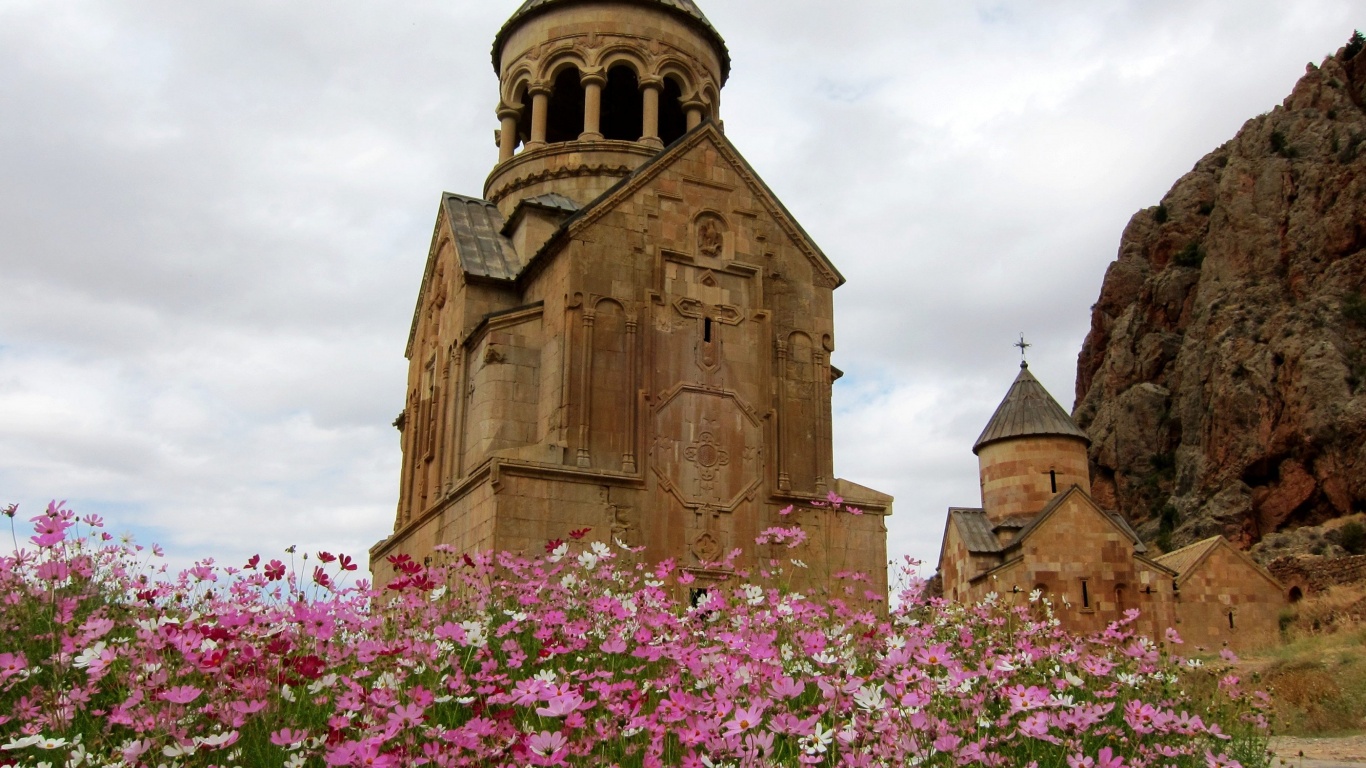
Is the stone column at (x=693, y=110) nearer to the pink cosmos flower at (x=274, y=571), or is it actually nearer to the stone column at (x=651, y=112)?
the stone column at (x=651, y=112)

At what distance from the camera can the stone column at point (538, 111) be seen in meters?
15.5

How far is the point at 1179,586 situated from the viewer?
20.7 meters

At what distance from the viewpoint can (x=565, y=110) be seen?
17625 mm

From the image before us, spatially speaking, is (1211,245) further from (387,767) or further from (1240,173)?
(387,767)

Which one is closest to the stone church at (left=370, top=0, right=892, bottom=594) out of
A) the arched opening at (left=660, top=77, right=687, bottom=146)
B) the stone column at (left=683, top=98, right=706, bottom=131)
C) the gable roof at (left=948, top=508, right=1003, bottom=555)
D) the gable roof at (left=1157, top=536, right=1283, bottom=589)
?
the stone column at (left=683, top=98, right=706, bottom=131)

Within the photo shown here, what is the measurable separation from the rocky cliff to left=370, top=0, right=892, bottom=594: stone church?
2834cm

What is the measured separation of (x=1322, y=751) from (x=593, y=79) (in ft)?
39.1

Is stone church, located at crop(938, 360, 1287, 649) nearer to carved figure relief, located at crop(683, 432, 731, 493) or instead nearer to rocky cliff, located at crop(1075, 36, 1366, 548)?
carved figure relief, located at crop(683, 432, 731, 493)

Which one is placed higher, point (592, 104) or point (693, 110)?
point (693, 110)

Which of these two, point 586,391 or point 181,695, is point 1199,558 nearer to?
point 586,391

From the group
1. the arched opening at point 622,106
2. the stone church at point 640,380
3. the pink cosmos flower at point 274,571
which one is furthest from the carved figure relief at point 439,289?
the pink cosmos flower at point 274,571

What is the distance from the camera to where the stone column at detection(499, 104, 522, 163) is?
1598 cm

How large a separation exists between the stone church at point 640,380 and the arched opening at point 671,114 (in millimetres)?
2797

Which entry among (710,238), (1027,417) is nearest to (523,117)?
(710,238)
